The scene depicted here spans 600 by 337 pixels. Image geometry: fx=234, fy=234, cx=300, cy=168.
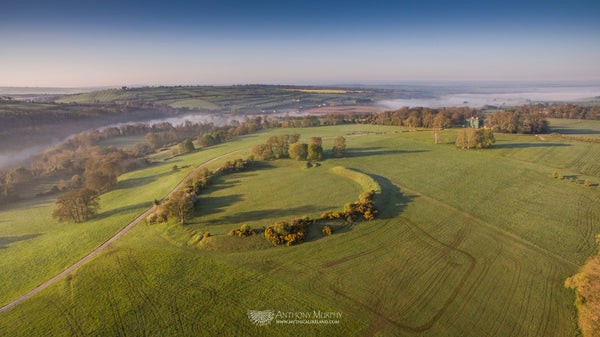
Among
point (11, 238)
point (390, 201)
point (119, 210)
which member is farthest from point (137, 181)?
point (390, 201)

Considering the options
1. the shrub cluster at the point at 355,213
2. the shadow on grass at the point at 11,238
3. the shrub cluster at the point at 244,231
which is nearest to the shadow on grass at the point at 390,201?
the shrub cluster at the point at 355,213

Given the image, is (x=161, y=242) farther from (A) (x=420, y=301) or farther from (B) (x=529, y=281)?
(B) (x=529, y=281)

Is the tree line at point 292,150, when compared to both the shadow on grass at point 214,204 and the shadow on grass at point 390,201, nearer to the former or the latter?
the shadow on grass at point 390,201

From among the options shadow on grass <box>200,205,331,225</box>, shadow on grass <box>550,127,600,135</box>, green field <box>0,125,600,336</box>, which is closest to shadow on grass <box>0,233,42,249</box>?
green field <box>0,125,600,336</box>

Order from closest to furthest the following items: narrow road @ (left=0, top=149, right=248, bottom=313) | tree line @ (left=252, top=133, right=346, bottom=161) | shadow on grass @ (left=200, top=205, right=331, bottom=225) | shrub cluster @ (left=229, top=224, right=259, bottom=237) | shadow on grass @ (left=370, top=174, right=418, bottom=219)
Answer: narrow road @ (left=0, top=149, right=248, bottom=313)
shrub cluster @ (left=229, top=224, right=259, bottom=237)
shadow on grass @ (left=200, top=205, right=331, bottom=225)
shadow on grass @ (left=370, top=174, right=418, bottom=219)
tree line @ (left=252, top=133, right=346, bottom=161)

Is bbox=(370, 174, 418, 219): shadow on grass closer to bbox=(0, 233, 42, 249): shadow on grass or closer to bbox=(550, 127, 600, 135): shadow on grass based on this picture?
bbox=(0, 233, 42, 249): shadow on grass

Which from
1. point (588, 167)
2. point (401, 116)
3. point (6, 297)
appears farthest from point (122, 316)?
point (401, 116)

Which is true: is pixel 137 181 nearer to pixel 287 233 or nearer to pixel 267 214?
pixel 267 214
